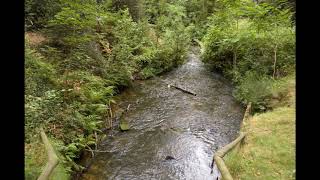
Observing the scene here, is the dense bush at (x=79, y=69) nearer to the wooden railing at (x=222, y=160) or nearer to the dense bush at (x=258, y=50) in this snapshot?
the wooden railing at (x=222, y=160)

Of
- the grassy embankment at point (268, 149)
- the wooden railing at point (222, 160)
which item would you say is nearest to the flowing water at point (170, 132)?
the wooden railing at point (222, 160)

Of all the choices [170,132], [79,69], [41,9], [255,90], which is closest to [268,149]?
[170,132]

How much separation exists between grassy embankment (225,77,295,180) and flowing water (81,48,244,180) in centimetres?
116

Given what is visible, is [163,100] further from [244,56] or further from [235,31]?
[235,31]

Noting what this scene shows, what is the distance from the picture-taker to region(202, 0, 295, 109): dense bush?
1390cm

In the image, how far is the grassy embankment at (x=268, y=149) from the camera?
7.42 metres

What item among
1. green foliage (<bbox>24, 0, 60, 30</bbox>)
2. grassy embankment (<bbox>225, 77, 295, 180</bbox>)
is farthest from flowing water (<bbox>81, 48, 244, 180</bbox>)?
green foliage (<bbox>24, 0, 60, 30</bbox>)

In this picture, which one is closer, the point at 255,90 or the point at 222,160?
the point at 222,160

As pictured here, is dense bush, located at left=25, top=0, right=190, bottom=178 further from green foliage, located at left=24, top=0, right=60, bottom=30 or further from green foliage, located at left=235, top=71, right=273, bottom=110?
green foliage, located at left=235, top=71, right=273, bottom=110

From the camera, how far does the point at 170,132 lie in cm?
1194

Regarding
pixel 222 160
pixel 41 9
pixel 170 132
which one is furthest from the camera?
pixel 41 9

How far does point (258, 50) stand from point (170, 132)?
7.57 m

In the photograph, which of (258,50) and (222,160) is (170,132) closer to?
(222,160)
